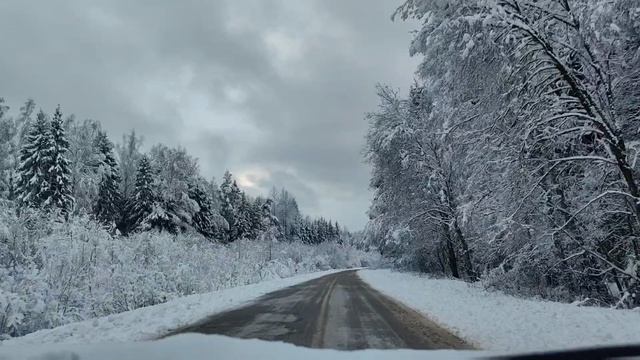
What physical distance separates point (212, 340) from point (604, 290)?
18765 mm

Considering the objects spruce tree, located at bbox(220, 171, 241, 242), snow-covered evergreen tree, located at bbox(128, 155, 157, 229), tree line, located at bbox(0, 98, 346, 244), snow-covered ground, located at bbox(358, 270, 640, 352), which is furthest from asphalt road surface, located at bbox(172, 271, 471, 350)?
spruce tree, located at bbox(220, 171, 241, 242)

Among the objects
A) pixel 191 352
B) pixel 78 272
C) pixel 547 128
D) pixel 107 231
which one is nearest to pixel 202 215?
pixel 107 231

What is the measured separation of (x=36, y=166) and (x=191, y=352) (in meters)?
50.0

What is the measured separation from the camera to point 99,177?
176 ft

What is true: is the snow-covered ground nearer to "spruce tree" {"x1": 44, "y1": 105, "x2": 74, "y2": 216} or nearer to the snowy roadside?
the snowy roadside

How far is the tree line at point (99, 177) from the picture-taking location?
45.1 metres

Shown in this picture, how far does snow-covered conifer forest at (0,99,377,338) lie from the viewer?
42.7 feet

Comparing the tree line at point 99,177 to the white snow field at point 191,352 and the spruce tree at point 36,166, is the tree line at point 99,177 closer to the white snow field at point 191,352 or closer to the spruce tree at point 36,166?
the spruce tree at point 36,166

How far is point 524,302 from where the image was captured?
13.8 meters

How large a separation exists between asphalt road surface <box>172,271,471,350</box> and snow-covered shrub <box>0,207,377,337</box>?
3550mm

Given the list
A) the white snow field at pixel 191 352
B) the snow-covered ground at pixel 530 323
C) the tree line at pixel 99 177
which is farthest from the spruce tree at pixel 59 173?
the white snow field at pixel 191 352

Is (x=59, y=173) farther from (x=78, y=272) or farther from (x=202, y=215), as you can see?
(x=78, y=272)

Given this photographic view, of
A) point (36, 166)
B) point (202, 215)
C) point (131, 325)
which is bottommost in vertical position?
point (131, 325)

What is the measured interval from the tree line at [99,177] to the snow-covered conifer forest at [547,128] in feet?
84.7
